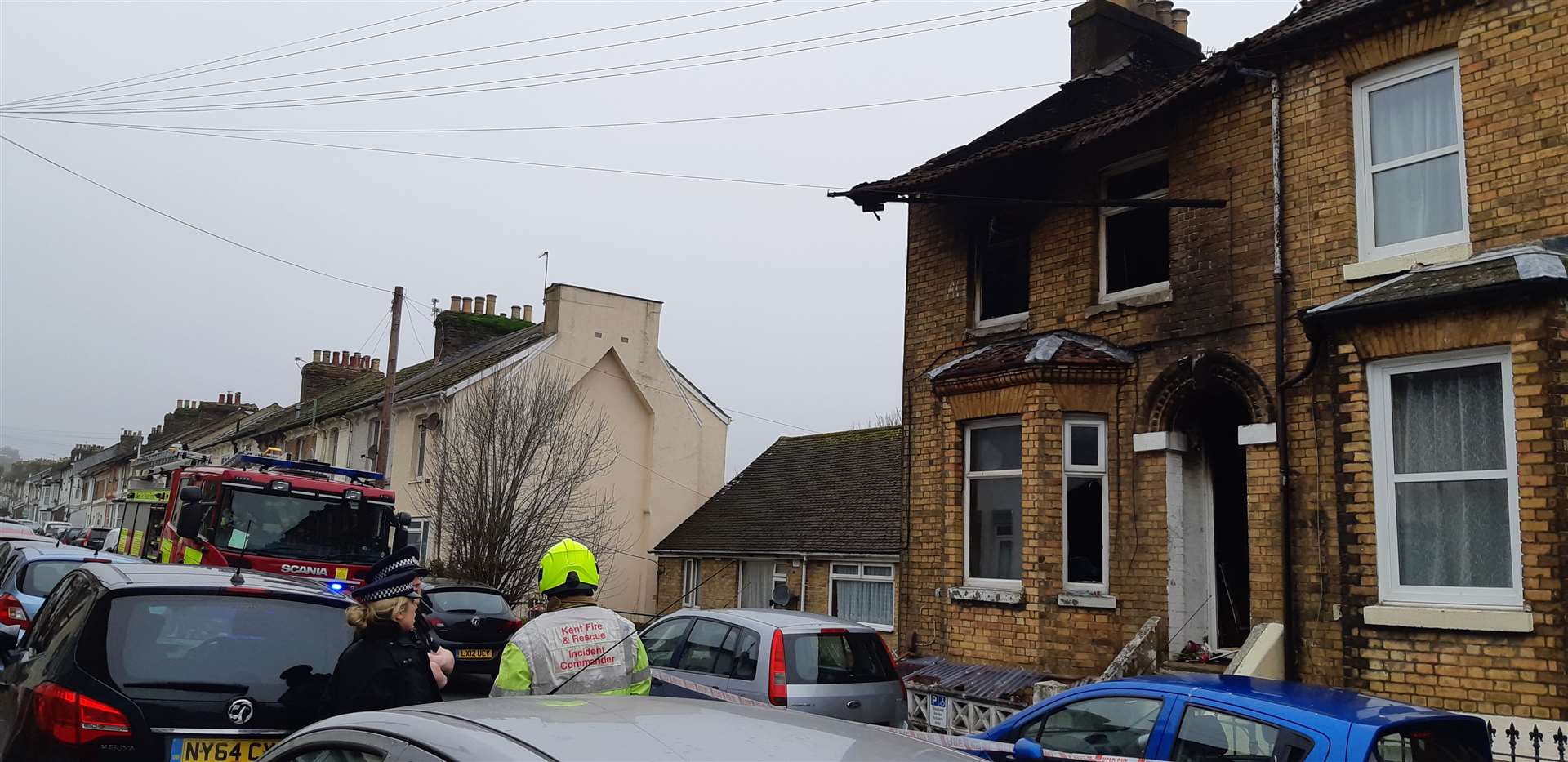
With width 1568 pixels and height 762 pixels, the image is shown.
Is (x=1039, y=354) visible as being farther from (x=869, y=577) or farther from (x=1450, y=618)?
(x=869, y=577)

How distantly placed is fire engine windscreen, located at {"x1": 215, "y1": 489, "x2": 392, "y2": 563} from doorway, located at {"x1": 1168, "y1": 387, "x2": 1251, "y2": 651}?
9.82 meters

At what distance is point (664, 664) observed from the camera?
1121 cm

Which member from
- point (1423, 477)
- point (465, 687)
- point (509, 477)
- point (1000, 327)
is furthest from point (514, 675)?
point (509, 477)

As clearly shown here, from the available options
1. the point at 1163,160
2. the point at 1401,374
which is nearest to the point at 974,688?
the point at 1401,374

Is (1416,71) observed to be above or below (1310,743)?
above

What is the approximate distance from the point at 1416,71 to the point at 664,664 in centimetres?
863

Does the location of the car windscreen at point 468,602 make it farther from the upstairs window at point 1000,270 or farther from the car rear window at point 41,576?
the upstairs window at point 1000,270

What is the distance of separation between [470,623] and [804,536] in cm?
967

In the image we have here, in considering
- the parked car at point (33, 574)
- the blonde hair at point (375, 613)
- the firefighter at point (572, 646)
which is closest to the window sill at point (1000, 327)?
the firefighter at point (572, 646)

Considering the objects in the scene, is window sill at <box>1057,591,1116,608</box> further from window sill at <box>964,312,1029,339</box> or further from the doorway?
window sill at <box>964,312,1029,339</box>

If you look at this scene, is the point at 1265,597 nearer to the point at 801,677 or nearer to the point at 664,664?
the point at 801,677

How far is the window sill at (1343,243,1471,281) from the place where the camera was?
371 inches

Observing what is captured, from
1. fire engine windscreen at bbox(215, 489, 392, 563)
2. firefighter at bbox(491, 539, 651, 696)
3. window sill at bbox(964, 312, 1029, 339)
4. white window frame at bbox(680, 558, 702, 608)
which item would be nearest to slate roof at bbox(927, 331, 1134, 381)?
window sill at bbox(964, 312, 1029, 339)

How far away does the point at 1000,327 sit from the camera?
1385cm
